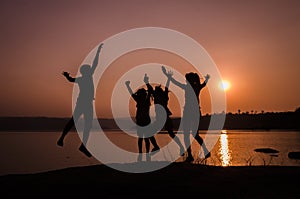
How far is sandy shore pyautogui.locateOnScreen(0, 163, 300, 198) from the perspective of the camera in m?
8.12

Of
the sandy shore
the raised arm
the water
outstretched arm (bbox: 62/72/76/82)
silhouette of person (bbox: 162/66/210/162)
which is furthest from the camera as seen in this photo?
the water

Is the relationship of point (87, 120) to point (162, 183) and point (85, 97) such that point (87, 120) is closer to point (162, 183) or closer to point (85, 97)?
point (85, 97)

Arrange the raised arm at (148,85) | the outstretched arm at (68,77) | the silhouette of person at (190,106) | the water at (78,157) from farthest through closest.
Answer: the water at (78,157) → the raised arm at (148,85) → the silhouette of person at (190,106) → the outstretched arm at (68,77)

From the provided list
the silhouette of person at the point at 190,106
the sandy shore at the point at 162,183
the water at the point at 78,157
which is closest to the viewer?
the sandy shore at the point at 162,183

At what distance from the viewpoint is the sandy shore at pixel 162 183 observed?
812 centimetres

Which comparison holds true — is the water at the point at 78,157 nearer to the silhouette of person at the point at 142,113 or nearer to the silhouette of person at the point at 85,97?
the silhouette of person at the point at 142,113

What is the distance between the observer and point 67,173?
10.5 meters

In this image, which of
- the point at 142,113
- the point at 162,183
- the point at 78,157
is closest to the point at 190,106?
the point at 142,113

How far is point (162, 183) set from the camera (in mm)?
8945

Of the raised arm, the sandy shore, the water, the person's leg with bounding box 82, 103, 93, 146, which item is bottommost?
the water

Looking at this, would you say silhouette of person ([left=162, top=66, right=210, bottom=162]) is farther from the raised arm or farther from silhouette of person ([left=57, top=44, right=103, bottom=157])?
silhouette of person ([left=57, top=44, right=103, bottom=157])

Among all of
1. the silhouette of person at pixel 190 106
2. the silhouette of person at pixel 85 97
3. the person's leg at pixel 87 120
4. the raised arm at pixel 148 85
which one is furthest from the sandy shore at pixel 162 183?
the raised arm at pixel 148 85

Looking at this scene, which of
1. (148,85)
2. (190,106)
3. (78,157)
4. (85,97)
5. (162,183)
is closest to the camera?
(162,183)

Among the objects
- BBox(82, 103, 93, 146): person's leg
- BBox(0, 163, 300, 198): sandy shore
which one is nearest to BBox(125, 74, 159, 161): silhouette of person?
BBox(82, 103, 93, 146): person's leg
